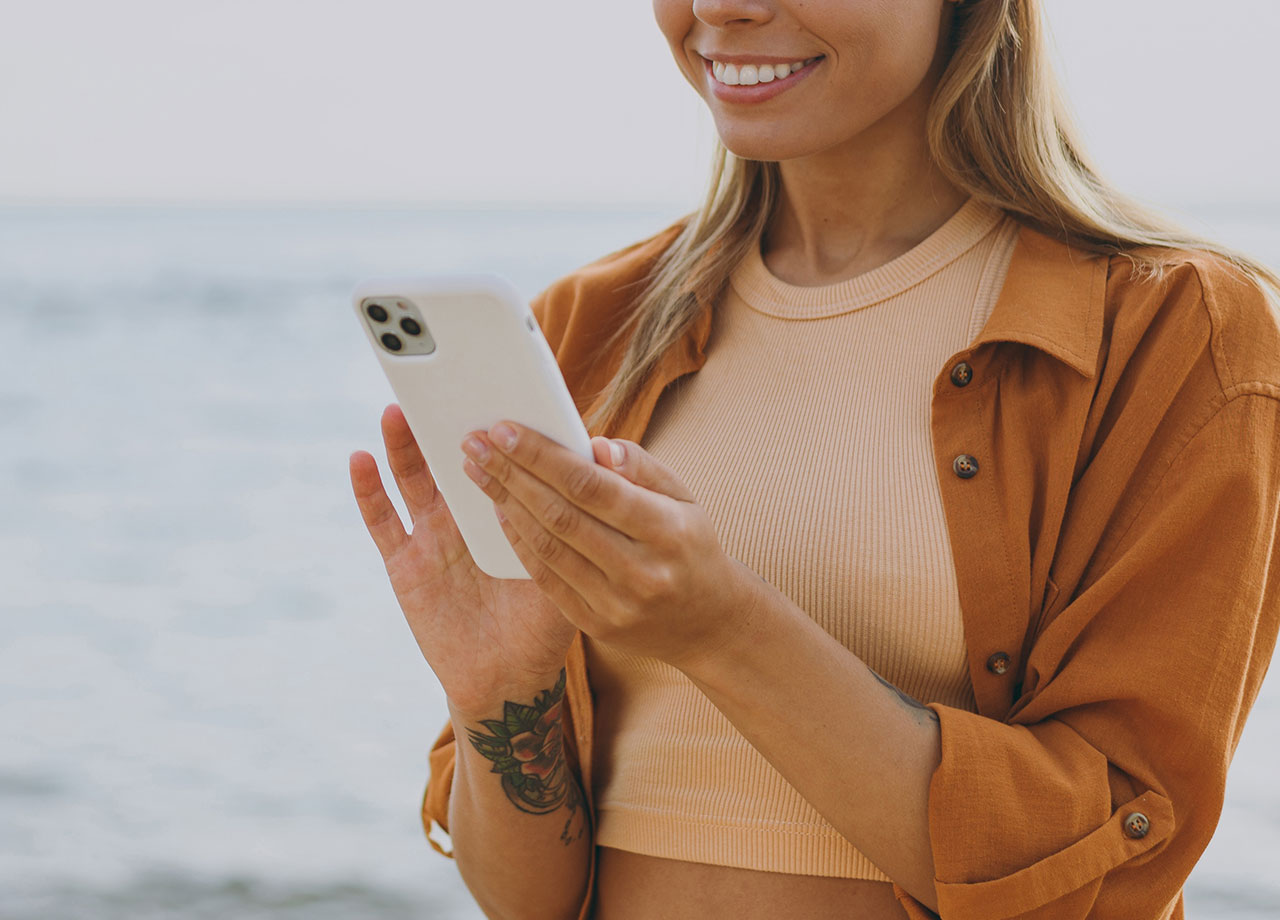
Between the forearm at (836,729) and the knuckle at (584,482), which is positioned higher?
the knuckle at (584,482)

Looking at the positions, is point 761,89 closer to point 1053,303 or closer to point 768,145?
point 768,145

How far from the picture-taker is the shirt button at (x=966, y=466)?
1.34 m

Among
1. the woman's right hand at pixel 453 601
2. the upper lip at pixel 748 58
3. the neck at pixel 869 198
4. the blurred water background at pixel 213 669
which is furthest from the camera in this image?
the blurred water background at pixel 213 669

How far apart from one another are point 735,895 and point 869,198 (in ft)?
2.86

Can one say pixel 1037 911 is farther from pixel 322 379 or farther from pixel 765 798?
pixel 322 379

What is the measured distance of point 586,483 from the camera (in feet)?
3.12

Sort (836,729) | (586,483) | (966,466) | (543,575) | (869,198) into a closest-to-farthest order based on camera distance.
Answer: (586,483) → (543,575) → (836,729) → (966,466) → (869,198)

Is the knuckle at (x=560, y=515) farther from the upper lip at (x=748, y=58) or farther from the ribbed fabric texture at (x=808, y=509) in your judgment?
the upper lip at (x=748, y=58)

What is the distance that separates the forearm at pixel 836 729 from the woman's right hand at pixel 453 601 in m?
0.25

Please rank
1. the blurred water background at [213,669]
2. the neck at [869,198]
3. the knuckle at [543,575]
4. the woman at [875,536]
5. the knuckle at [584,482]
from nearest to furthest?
the knuckle at [584,482] → the knuckle at [543,575] → the woman at [875,536] → the neck at [869,198] → the blurred water background at [213,669]

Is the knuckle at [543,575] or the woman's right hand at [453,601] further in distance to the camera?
the woman's right hand at [453,601]

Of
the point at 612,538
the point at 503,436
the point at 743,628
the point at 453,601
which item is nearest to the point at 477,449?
the point at 503,436

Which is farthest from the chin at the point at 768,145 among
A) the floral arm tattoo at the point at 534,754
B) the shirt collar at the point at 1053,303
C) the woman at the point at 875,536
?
the floral arm tattoo at the point at 534,754

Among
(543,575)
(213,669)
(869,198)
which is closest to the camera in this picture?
(543,575)
